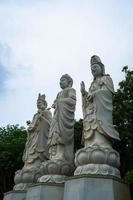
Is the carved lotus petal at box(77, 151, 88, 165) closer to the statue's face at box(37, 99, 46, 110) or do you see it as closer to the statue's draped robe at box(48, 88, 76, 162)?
the statue's draped robe at box(48, 88, 76, 162)

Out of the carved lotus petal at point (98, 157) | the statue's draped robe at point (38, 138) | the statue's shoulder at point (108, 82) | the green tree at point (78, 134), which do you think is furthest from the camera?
the green tree at point (78, 134)

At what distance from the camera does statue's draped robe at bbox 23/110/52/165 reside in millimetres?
15703

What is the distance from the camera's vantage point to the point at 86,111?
43.9ft

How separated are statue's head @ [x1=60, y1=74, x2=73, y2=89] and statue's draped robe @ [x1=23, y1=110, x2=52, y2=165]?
58.0 inches

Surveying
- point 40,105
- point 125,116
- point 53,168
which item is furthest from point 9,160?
point 53,168

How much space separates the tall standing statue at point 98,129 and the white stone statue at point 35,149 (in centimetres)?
289

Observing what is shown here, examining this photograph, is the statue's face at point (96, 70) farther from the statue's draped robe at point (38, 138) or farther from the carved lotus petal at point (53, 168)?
the statue's draped robe at point (38, 138)

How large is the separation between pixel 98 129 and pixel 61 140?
181cm

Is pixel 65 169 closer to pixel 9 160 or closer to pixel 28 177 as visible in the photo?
pixel 28 177

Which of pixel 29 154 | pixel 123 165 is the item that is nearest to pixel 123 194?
pixel 29 154

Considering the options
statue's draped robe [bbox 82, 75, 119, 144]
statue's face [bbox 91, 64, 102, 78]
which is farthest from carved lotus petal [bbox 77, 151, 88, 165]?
statue's face [bbox 91, 64, 102, 78]

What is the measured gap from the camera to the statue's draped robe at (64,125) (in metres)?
14.1

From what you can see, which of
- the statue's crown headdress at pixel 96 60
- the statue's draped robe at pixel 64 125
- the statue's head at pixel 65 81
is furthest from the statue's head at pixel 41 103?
the statue's crown headdress at pixel 96 60

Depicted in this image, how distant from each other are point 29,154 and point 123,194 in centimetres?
→ 477
